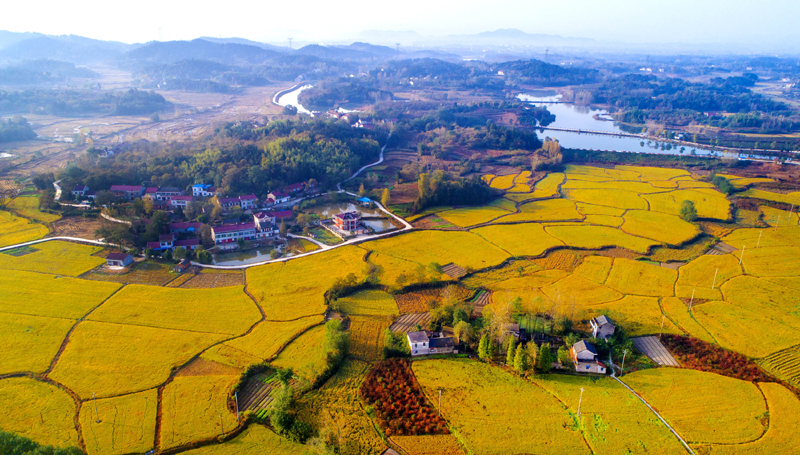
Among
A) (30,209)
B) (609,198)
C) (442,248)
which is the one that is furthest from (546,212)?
(30,209)

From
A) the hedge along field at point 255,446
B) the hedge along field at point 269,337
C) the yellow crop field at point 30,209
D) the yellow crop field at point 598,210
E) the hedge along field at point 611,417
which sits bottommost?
the hedge along field at point 611,417

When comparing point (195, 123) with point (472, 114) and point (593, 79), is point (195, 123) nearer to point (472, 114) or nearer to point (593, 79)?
point (472, 114)

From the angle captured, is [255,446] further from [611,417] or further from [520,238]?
[520,238]

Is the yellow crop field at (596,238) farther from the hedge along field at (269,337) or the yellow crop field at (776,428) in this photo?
the hedge along field at (269,337)

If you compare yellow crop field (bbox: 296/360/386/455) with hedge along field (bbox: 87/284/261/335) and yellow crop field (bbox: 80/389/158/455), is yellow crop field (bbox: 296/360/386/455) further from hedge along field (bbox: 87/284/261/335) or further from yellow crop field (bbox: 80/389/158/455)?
hedge along field (bbox: 87/284/261/335)

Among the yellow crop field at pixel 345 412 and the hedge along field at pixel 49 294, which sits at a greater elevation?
the hedge along field at pixel 49 294

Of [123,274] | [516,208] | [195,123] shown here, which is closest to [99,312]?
[123,274]

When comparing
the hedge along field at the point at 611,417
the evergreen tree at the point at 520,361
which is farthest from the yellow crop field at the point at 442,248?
the hedge along field at the point at 611,417

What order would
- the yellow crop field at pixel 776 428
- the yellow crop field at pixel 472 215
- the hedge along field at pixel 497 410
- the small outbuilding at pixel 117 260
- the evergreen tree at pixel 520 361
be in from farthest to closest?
the yellow crop field at pixel 472 215 → the small outbuilding at pixel 117 260 → the evergreen tree at pixel 520 361 → the hedge along field at pixel 497 410 → the yellow crop field at pixel 776 428
